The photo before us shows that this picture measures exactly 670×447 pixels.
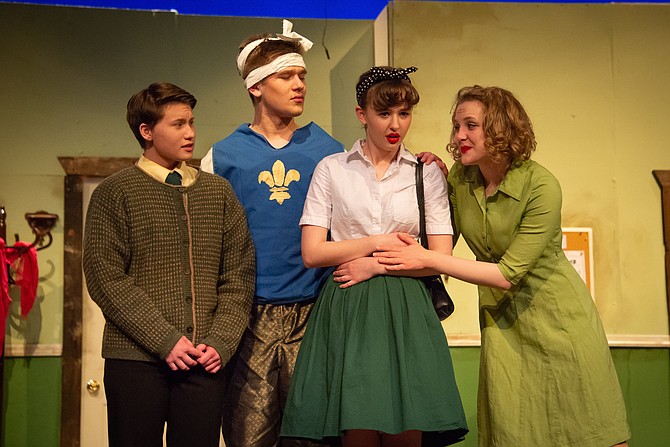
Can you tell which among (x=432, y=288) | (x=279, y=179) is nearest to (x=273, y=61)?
(x=279, y=179)

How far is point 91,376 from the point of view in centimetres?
511

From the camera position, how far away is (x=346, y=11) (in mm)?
5289

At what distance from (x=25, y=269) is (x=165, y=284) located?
2.40 metres

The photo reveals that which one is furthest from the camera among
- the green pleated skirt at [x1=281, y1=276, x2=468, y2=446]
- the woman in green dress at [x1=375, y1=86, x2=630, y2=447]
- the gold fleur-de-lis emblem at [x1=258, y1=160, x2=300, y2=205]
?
the gold fleur-de-lis emblem at [x1=258, y1=160, x2=300, y2=205]

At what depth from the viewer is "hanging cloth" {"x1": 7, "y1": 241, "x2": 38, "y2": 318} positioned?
4828 millimetres

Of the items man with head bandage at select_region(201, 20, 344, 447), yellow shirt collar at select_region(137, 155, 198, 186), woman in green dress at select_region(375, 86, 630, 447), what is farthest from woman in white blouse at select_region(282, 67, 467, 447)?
yellow shirt collar at select_region(137, 155, 198, 186)

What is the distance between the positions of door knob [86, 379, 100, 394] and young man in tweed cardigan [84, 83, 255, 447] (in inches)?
96.6

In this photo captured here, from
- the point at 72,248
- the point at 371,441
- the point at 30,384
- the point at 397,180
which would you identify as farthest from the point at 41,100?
the point at 371,441

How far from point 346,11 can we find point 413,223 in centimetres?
272

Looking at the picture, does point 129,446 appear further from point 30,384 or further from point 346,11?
point 346,11

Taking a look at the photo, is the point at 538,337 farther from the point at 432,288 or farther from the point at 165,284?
the point at 165,284

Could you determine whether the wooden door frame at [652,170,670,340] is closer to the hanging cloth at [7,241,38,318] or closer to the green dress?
the green dress

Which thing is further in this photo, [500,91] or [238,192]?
[238,192]

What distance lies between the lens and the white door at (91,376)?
5082 millimetres
